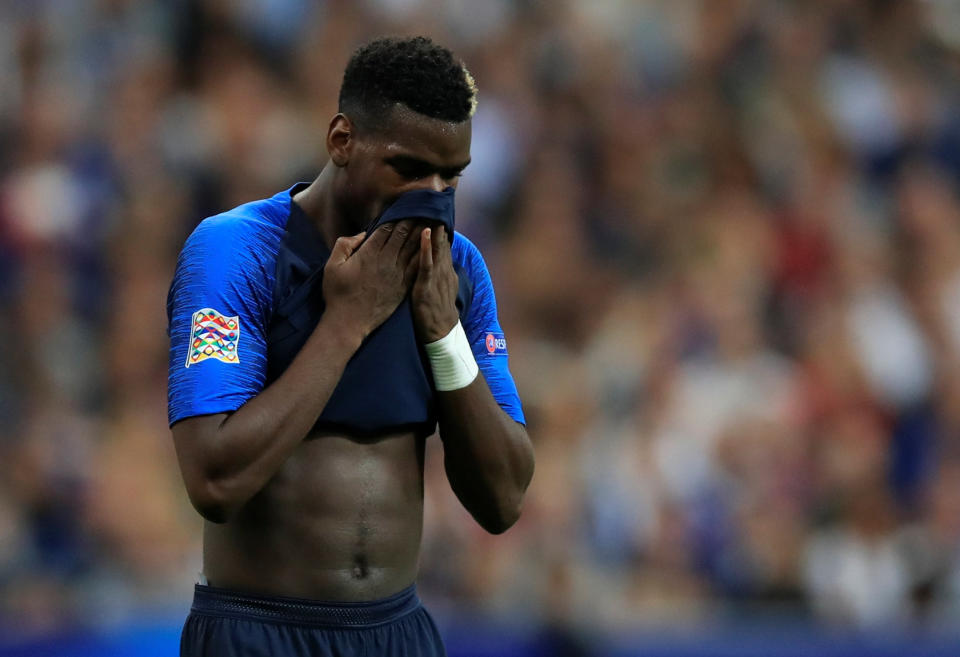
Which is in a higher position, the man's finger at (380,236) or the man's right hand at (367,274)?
the man's finger at (380,236)

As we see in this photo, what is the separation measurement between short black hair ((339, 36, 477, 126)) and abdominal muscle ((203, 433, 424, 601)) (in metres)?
0.65

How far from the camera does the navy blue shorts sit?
2.86 meters

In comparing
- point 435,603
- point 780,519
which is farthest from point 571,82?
point 435,603

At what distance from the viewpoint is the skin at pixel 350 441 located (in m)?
2.70

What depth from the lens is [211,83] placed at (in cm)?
819

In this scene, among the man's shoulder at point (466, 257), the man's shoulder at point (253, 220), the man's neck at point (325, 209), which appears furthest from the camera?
the man's shoulder at point (466, 257)

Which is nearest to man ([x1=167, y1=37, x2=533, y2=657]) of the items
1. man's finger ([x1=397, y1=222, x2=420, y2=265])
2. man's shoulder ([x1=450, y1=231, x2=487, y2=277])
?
man's finger ([x1=397, y1=222, x2=420, y2=265])

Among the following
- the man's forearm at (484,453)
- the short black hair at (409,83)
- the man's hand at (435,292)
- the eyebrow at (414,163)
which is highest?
the short black hair at (409,83)

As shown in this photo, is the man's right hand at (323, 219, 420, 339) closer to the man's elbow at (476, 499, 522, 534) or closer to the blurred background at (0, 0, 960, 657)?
the man's elbow at (476, 499, 522, 534)

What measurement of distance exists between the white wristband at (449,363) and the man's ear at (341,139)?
0.41 meters

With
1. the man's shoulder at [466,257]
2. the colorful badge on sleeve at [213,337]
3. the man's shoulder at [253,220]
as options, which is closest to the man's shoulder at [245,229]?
the man's shoulder at [253,220]

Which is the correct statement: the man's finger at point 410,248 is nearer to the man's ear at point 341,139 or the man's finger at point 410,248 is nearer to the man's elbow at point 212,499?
the man's ear at point 341,139

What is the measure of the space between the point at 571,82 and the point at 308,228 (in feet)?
19.6

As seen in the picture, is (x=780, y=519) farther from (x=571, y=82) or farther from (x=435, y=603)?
(x=571, y=82)
